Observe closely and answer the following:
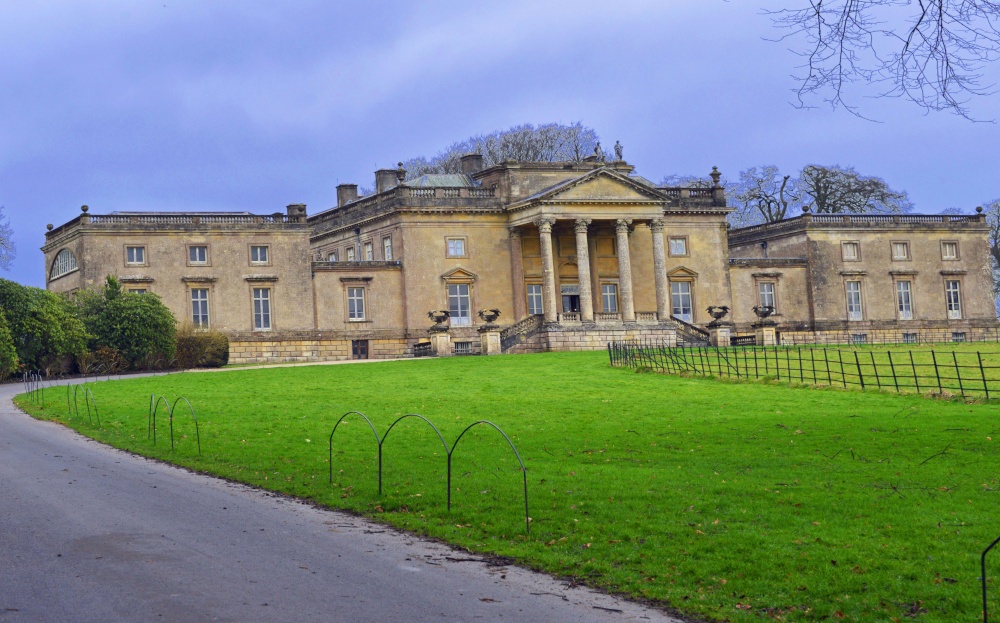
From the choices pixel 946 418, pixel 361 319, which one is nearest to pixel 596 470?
pixel 946 418

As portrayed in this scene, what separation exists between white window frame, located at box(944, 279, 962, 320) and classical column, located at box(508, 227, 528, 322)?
3036cm

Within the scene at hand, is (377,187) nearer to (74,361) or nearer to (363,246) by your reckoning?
(363,246)

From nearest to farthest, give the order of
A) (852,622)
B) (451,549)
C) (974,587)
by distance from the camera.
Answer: (852,622)
(974,587)
(451,549)

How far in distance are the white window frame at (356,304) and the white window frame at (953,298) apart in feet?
130

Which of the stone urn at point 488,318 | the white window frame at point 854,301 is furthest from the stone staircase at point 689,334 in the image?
the white window frame at point 854,301

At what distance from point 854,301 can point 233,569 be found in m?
68.1

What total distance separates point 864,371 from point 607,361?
1191 cm

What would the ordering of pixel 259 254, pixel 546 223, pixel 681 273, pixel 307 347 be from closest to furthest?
pixel 259 254, pixel 307 347, pixel 546 223, pixel 681 273

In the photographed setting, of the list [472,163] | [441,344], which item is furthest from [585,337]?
[472,163]

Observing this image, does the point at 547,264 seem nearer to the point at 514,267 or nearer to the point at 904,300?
the point at 514,267

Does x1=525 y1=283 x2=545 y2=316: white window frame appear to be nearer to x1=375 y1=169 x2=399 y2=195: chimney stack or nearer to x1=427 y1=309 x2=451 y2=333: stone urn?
x1=427 y1=309 x2=451 y2=333: stone urn

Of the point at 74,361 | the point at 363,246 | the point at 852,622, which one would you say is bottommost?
the point at 852,622

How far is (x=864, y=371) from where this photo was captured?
135 ft

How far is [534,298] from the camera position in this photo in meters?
68.2
